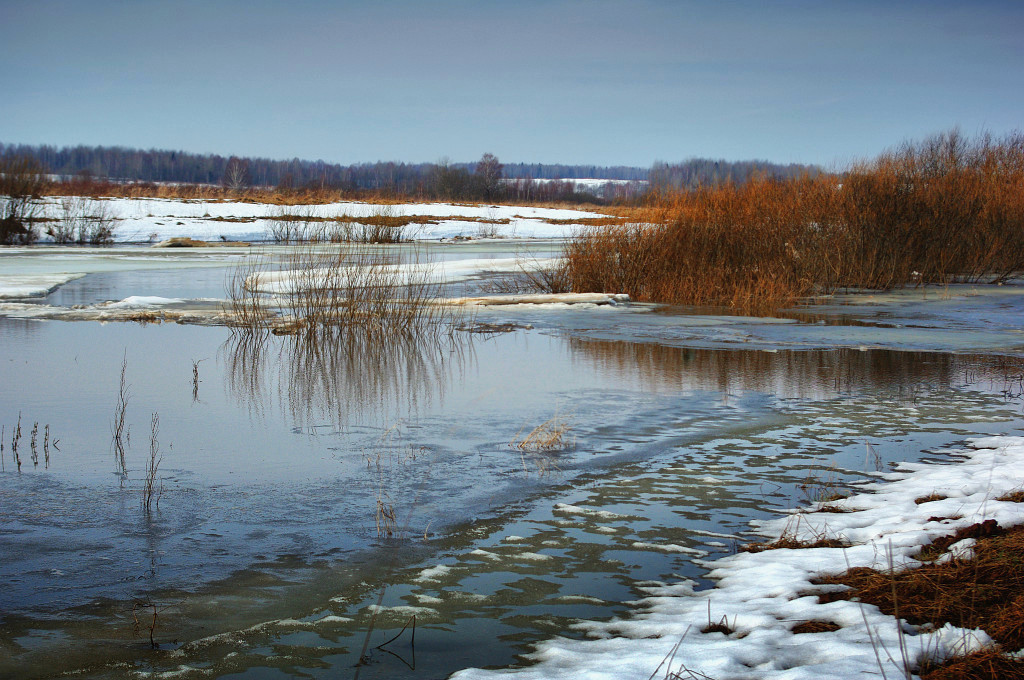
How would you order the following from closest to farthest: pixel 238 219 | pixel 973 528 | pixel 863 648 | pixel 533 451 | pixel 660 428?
pixel 863 648 → pixel 973 528 → pixel 533 451 → pixel 660 428 → pixel 238 219

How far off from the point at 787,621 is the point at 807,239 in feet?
51.9

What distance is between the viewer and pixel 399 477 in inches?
201

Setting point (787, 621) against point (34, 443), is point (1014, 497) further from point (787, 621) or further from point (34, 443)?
point (34, 443)

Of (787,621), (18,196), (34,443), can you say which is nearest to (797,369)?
(787,621)

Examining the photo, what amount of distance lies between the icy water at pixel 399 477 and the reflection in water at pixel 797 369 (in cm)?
6

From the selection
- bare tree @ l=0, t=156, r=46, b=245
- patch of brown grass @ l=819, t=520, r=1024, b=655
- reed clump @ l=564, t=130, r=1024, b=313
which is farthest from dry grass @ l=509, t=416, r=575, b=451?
bare tree @ l=0, t=156, r=46, b=245

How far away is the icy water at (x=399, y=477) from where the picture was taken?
10.4 ft

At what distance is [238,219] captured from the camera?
40.3 metres

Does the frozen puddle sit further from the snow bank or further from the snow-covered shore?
the snow-covered shore

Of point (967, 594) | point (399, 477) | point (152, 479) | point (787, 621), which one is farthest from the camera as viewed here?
point (399, 477)

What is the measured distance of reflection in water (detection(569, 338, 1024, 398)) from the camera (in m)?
8.01

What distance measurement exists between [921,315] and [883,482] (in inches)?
398

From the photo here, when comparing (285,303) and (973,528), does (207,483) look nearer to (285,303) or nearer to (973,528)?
(973,528)

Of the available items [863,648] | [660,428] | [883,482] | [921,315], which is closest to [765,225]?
[921,315]
